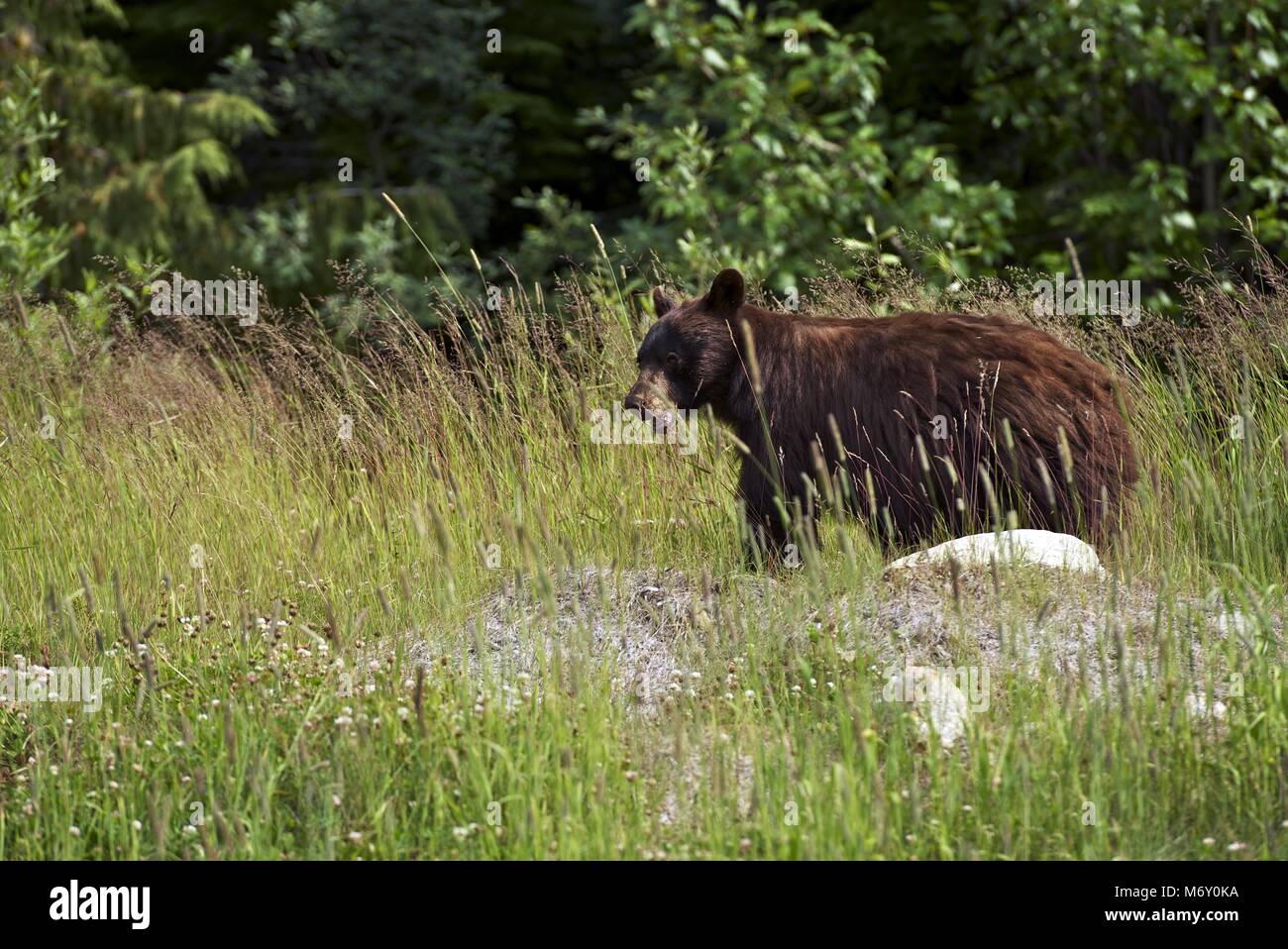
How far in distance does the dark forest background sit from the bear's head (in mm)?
1056

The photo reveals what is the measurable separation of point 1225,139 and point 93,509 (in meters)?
7.74

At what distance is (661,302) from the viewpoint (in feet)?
19.7

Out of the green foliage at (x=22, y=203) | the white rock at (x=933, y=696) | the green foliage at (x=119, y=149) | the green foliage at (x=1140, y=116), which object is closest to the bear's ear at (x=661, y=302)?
the white rock at (x=933, y=696)

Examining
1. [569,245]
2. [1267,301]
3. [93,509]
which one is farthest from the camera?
[569,245]

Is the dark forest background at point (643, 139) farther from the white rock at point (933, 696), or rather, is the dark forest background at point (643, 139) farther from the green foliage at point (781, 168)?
the white rock at point (933, 696)

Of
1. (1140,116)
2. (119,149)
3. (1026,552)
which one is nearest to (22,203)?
(119,149)

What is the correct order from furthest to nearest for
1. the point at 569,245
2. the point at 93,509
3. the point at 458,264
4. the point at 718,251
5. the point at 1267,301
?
the point at 458,264, the point at 569,245, the point at 718,251, the point at 1267,301, the point at 93,509

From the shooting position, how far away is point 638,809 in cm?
332

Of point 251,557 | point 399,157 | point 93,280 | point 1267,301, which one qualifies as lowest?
point 251,557

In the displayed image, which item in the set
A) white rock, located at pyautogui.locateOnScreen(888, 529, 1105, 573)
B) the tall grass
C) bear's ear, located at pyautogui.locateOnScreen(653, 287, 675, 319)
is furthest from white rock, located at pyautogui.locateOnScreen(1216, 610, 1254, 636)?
bear's ear, located at pyautogui.locateOnScreen(653, 287, 675, 319)

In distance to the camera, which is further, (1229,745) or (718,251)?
(718,251)

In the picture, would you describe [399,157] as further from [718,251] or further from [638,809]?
[638,809]

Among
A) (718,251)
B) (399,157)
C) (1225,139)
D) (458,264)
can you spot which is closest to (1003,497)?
(718,251)
